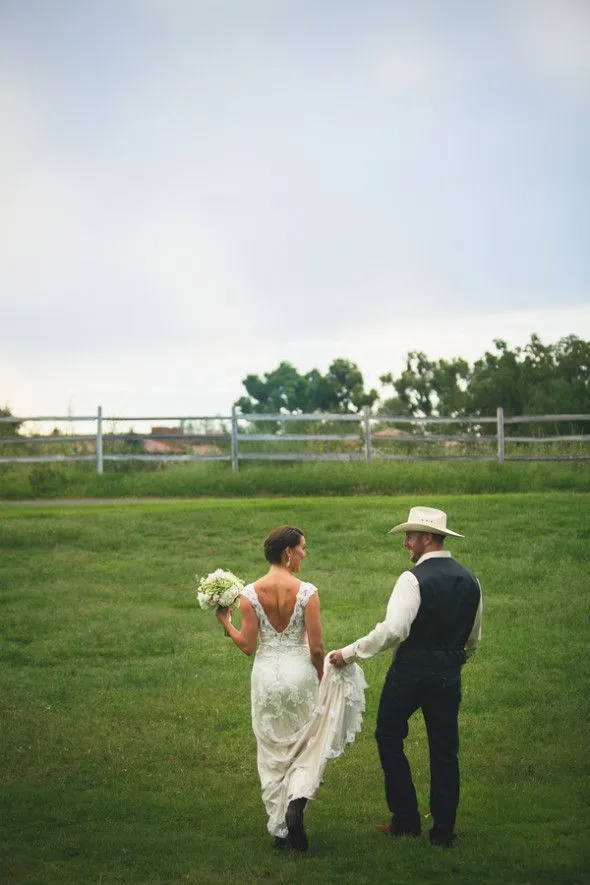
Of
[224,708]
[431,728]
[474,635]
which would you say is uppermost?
[474,635]

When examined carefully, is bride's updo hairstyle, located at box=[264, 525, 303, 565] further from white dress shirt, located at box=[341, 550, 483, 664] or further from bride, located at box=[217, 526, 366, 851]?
white dress shirt, located at box=[341, 550, 483, 664]

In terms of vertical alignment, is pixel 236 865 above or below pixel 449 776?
below

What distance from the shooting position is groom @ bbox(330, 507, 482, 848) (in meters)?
7.55

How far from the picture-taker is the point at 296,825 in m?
7.66

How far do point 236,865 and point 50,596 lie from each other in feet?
36.8

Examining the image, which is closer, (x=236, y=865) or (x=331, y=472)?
(x=236, y=865)

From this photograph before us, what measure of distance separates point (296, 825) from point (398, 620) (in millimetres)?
1443

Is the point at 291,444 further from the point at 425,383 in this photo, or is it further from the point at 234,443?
the point at 425,383

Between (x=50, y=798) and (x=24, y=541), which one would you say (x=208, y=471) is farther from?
(x=50, y=798)

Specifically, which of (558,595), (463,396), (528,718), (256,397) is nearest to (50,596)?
(558,595)

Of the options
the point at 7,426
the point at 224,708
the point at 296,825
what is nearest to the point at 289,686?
the point at 296,825

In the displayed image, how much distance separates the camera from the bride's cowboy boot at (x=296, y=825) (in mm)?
7672

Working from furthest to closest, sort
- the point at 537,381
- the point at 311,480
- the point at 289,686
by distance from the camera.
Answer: the point at 537,381
the point at 311,480
the point at 289,686

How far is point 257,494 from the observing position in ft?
93.7
